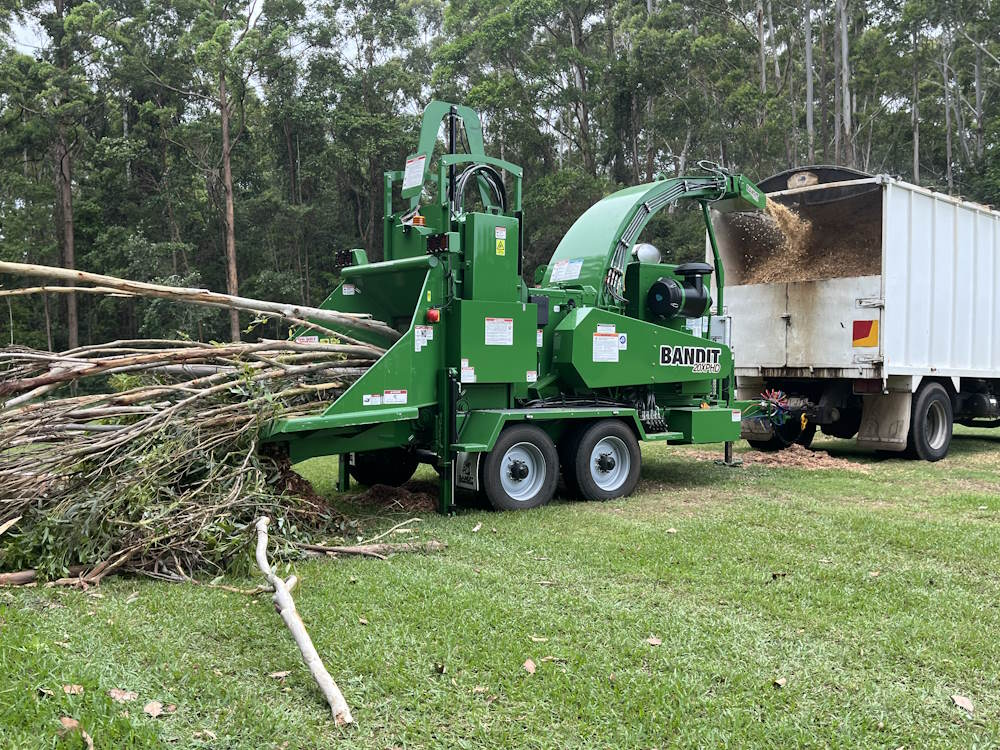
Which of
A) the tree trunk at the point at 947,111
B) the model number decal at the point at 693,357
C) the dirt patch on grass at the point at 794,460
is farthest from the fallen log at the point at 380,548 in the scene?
the tree trunk at the point at 947,111

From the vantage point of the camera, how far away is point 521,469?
752 centimetres

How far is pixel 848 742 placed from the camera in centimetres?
308

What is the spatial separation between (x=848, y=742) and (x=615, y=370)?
17.6 ft

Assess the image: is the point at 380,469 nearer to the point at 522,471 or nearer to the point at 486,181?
the point at 522,471

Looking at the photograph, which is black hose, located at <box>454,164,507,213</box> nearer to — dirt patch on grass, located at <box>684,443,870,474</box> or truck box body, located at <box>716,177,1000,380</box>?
dirt patch on grass, located at <box>684,443,870,474</box>

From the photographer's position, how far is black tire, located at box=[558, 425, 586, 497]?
7871 millimetres

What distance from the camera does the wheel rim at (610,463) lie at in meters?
8.10

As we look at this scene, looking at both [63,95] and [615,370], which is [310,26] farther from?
[615,370]

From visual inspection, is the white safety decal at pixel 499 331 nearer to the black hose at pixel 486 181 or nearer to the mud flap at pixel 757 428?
the black hose at pixel 486 181

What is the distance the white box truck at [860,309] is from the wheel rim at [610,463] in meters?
3.41

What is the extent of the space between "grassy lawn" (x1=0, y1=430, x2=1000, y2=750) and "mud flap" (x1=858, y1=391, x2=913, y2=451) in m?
4.56

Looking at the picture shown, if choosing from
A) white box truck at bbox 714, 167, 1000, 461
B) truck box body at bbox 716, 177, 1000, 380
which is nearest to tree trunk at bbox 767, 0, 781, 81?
truck box body at bbox 716, 177, 1000, 380

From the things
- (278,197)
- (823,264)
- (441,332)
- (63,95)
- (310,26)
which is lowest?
(441,332)

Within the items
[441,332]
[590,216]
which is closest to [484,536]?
[441,332]
